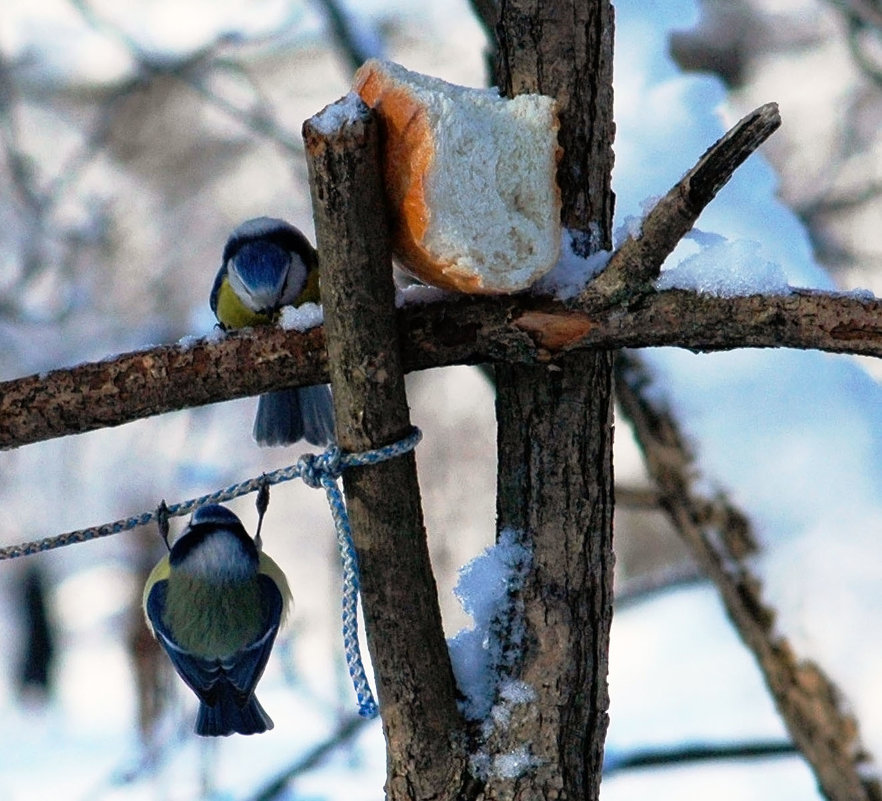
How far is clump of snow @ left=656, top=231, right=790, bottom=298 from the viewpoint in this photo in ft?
2.81

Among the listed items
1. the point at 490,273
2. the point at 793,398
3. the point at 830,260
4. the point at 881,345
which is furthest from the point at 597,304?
the point at 830,260

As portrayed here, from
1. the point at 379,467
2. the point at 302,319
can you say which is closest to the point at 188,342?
the point at 302,319

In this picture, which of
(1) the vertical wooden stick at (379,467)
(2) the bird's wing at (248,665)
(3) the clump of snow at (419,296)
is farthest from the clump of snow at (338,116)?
(2) the bird's wing at (248,665)

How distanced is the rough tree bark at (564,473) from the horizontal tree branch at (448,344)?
92mm

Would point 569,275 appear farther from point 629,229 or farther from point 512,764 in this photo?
point 512,764

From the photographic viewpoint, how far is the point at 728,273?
2.82 feet

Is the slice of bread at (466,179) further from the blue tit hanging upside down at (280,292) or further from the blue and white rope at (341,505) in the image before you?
the blue tit hanging upside down at (280,292)

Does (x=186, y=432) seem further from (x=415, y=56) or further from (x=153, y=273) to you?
(x=415, y=56)

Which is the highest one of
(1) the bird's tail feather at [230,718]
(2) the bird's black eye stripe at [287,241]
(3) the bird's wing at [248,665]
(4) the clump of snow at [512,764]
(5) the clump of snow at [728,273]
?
(2) the bird's black eye stripe at [287,241]

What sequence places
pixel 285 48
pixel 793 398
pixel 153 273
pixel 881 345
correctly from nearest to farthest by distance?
pixel 881 345
pixel 793 398
pixel 153 273
pixel 285 48

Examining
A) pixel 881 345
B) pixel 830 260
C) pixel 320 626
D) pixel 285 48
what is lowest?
pixel 881 345

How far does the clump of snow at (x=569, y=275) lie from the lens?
89cm

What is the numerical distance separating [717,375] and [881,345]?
914mm

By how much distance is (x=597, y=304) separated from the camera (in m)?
0.88
